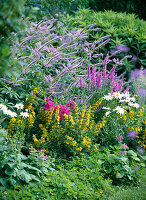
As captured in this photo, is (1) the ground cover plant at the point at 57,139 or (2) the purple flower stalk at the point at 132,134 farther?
(2) the purple flower stalk at the point at 132,134

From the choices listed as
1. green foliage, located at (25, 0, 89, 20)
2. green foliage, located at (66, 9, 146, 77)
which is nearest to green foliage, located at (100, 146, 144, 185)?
green foliage, located at (66, 9, 146, 77)

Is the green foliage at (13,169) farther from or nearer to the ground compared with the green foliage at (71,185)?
farther from the ground

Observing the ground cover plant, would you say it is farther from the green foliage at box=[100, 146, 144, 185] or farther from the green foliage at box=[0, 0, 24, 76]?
the green foliage at box=[0, 0, 24, 76]

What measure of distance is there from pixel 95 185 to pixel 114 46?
3.62m

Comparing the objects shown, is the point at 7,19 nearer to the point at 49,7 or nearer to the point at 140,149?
the point at 140,149

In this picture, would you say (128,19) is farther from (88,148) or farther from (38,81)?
(88,148)

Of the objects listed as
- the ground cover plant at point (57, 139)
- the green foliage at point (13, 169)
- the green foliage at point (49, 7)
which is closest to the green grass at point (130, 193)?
the ground cover plant at point (57, 139)

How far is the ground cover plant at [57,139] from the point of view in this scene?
2658 millimetres

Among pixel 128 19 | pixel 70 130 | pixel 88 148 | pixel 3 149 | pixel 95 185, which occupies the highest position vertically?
pixel 128 19

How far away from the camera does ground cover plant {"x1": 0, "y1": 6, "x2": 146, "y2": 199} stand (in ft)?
8.72

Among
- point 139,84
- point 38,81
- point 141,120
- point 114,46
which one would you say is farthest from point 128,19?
point 38,81

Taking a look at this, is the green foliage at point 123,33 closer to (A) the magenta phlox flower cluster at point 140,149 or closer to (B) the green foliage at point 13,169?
(A) the magenta phlox flower cluster at point 140,149

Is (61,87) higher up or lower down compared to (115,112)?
higher up

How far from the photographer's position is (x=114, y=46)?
590cm
